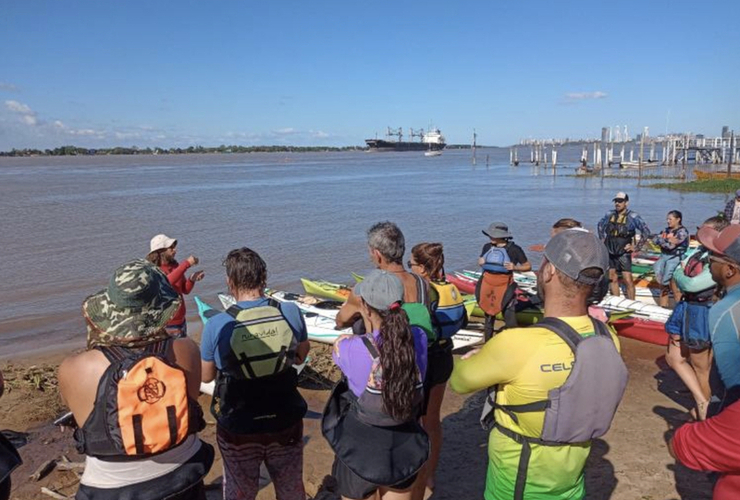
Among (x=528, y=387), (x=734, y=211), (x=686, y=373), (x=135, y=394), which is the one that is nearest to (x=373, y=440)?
(x=528, y=387)

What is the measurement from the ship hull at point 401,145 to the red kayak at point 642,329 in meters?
146

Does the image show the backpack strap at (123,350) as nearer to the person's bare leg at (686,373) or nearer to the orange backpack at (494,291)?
the person's bare leg at (686,373)

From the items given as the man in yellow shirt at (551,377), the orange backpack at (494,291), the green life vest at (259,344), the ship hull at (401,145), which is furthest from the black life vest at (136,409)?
the ship hull at (401,145)

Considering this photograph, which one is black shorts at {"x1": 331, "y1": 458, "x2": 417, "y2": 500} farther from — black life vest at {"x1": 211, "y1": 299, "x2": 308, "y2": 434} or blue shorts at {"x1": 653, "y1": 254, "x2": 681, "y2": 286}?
blue shorts at {"x1": 653, "y1": 254, "x2": 681, "y2": 286}

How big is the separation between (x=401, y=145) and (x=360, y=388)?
15679 cm

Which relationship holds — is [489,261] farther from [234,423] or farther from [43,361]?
[43,361]

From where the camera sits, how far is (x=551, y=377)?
230cm

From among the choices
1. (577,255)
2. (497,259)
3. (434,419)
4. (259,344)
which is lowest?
(434,419)

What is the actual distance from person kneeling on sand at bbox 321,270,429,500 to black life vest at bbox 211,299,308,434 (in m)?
0.44

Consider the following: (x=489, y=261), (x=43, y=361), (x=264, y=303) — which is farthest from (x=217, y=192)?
(x=264, y=303)

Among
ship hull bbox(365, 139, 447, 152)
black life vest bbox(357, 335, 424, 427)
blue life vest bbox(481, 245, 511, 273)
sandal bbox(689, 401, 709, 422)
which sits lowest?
sandal bbox(689, 401, 709, 422)

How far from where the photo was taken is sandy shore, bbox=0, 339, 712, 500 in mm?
4434

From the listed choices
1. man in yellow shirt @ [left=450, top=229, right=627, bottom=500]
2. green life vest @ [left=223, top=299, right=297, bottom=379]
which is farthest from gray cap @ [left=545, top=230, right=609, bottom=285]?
green life vest @ [left=223, top=299, right=297, bottom=379]

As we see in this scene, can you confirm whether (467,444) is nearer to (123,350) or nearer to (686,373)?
(686,373)
